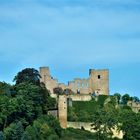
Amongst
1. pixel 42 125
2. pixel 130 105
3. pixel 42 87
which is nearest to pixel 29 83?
pixel 42 87

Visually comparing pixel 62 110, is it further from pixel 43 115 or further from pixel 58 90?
pixel 58 90

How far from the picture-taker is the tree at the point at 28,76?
96.6m

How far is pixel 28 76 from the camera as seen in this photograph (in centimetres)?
9700

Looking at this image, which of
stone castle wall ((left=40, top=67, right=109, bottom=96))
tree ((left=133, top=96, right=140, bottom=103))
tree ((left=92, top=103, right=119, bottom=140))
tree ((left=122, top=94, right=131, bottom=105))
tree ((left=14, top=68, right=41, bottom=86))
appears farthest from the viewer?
tree ((left=133, top=96, right=140, bottom=103))

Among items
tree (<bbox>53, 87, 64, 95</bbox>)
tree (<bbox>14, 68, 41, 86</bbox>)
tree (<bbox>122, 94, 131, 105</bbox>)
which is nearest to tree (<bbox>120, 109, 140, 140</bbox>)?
tree (<bbox>14, 68, 41, 86</bbox>)

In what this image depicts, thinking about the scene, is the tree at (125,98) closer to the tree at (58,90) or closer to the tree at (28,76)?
the tree at (58,90)

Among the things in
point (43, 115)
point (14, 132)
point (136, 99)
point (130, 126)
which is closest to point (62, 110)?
point (43, 115)

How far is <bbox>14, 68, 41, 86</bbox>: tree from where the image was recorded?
96.6 meters

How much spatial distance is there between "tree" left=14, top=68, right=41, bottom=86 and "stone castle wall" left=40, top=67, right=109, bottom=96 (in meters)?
7.29

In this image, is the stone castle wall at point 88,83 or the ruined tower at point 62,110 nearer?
the ruined tower at point 62,110

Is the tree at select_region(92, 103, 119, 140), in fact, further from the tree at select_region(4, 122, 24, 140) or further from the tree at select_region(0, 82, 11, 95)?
the tree at select_region(4, 122, 24, 140)

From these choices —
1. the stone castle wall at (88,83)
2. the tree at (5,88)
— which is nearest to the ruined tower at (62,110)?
the tree at (5,88)

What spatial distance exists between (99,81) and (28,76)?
10750mm

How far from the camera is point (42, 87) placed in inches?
3770
